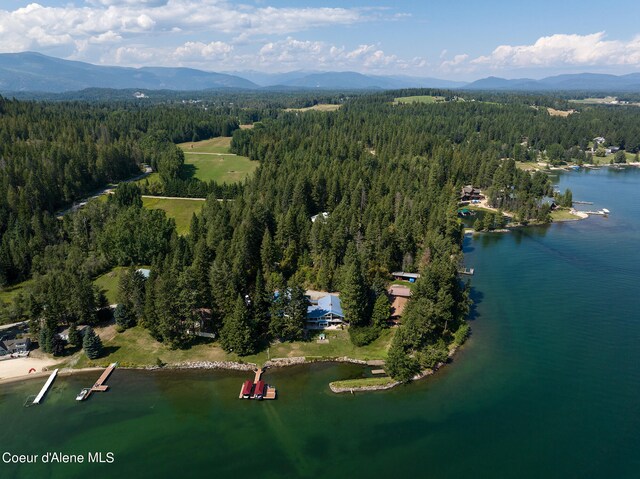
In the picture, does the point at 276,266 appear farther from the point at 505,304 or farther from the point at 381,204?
the point at 505,304

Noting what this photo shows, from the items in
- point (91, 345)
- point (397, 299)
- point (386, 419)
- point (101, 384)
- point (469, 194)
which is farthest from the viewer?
point (469, 194)

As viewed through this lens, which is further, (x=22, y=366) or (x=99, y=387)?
(x=22, y=366)

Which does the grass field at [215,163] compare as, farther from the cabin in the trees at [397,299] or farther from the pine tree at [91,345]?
the pine tree at [91,345]

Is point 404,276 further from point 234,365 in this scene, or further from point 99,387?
point 99,387

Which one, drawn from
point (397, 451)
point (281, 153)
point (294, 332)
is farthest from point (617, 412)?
point (281, 153)

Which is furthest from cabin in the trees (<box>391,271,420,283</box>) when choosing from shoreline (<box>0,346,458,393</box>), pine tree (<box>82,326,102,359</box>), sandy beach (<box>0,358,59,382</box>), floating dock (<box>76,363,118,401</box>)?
sandy beach (<box>0,358,59,382</box>)

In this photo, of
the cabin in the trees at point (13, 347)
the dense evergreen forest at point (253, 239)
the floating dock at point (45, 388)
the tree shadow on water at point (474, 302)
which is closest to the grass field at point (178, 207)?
the dense evergreen forest at point (253, 239)

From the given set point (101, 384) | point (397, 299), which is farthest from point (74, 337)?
point (397, 299)
